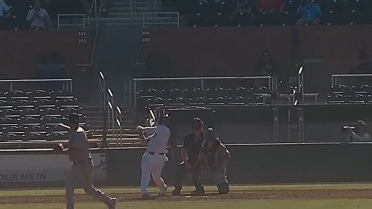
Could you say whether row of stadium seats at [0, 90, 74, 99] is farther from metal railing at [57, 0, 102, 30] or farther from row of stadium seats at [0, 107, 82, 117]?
metal railing at [57, 0, 102, 30]

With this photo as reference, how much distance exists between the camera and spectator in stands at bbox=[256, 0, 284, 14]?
123 ft

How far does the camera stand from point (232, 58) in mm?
36438

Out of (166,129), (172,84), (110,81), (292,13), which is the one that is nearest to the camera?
(166,129)

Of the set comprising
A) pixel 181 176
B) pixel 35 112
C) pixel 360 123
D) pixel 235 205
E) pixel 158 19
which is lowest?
pixel 235 205

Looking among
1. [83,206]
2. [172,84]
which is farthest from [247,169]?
[83,206]

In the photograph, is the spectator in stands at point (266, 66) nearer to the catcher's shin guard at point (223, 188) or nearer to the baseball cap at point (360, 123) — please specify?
the baseball cap at point (360, 123)

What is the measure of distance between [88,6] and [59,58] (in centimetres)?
258

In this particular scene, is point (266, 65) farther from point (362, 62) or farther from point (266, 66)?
point (362, 62)

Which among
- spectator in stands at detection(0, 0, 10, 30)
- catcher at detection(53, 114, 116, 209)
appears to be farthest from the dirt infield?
spectator in stands at detection(0, 0, 10, 30)

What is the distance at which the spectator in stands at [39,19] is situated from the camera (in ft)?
120

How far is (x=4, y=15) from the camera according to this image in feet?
123

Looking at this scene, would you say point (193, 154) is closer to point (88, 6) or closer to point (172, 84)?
point (172, 84)

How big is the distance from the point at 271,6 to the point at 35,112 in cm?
1024

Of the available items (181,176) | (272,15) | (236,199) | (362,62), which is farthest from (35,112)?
(362,62)
